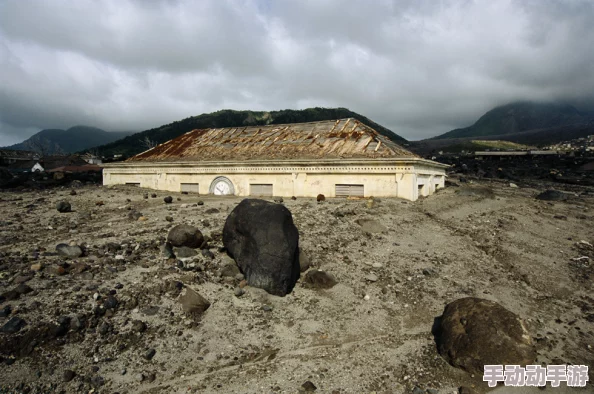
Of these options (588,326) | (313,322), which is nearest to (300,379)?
(313,322)

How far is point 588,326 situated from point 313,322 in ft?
16.3

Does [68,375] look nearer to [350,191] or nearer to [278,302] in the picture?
[278,302]

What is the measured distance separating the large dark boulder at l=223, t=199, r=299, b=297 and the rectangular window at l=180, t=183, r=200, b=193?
986 cm

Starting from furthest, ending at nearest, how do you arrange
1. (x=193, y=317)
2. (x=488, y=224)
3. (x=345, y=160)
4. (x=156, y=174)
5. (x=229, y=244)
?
(x=156, y=174), (x=345, y=160), (x=488, y=224), (x=229, y=244), (x=193, y=317)

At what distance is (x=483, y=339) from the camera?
16.1ft

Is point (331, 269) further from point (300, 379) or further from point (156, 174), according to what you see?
point (156, 174)

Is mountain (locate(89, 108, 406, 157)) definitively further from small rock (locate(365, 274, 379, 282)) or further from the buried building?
small rock (locate(365, 274, 379, 282))

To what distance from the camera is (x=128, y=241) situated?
8406 millimetres

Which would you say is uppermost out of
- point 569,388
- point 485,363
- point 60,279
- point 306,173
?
point 306,173

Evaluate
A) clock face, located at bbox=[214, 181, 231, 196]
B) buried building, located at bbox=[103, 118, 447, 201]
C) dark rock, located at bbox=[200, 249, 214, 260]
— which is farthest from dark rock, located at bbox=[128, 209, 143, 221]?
buried building, located at bbox=[103, 118, 447, 201]

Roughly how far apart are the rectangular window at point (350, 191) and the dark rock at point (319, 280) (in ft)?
20.8

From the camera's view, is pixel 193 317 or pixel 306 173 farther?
pixel 306 173

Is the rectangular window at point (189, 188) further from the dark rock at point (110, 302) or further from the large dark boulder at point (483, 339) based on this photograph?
the large dark boulder at point (483, 339)

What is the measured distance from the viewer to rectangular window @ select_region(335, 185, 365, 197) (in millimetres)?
13227
